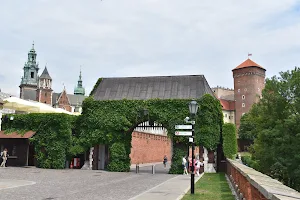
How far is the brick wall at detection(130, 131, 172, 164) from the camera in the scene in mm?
45091

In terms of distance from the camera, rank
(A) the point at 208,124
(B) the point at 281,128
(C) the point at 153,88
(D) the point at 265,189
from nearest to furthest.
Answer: (D) the point at 265,189 < (A) the point at 208,124 < (C) the point at 153,88 < (B) the point at 281,128

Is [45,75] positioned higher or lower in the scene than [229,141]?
higher

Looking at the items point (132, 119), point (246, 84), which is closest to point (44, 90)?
point (246, 84)

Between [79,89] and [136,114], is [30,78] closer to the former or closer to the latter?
[79,89]

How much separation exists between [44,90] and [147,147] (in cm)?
8749

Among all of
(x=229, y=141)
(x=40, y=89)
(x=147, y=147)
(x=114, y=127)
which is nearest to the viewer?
(x=229, y=141)

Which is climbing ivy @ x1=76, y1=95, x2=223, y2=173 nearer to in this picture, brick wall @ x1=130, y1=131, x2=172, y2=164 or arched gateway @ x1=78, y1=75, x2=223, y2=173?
arched gateway @ x1=78, y1=75, x2=223, y2=173

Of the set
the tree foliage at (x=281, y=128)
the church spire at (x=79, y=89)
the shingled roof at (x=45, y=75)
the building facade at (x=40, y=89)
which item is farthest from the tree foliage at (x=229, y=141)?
the church spire at (x=79, y=89)

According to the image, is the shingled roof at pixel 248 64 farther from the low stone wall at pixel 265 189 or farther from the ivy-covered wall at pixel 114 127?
the low stone wall at pixel 265 189

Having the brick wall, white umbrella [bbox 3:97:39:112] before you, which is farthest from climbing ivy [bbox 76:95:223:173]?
the brick wall

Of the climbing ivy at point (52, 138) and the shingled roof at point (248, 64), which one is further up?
the shingled roof at point (248, 64)

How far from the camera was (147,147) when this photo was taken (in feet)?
166

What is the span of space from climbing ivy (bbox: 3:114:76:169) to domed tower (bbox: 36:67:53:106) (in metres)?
100

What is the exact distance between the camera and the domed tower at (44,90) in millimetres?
127125
